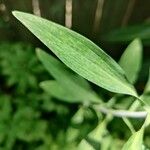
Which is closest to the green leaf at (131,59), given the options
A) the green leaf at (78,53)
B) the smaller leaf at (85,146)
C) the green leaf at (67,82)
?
the green leaf at (67,82)

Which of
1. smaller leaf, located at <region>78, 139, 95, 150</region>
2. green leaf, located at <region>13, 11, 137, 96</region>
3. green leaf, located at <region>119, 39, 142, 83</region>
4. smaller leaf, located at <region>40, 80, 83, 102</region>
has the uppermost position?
green leaf, located at <region>13, 11, 137, 96</region>

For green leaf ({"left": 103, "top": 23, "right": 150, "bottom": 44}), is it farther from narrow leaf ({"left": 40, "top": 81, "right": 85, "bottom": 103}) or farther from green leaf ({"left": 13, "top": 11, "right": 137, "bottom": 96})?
green leaf ({"left": 13, "top": 11, "right": 137, "bottom": 96})

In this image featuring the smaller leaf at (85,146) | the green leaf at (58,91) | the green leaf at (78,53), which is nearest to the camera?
the green leaf at (78,53)

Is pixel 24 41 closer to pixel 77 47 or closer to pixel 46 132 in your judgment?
pixel 46 132

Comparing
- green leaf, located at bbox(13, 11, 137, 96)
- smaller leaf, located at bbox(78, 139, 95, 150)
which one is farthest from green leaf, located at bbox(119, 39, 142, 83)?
green leaf, located at bbox(13, 11, 137, 96)

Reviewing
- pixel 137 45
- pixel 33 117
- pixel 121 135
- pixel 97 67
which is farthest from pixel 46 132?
pixel 97 67

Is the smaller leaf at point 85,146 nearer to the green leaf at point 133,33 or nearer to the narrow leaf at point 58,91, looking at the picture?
the narrow leaf at point 58,91
